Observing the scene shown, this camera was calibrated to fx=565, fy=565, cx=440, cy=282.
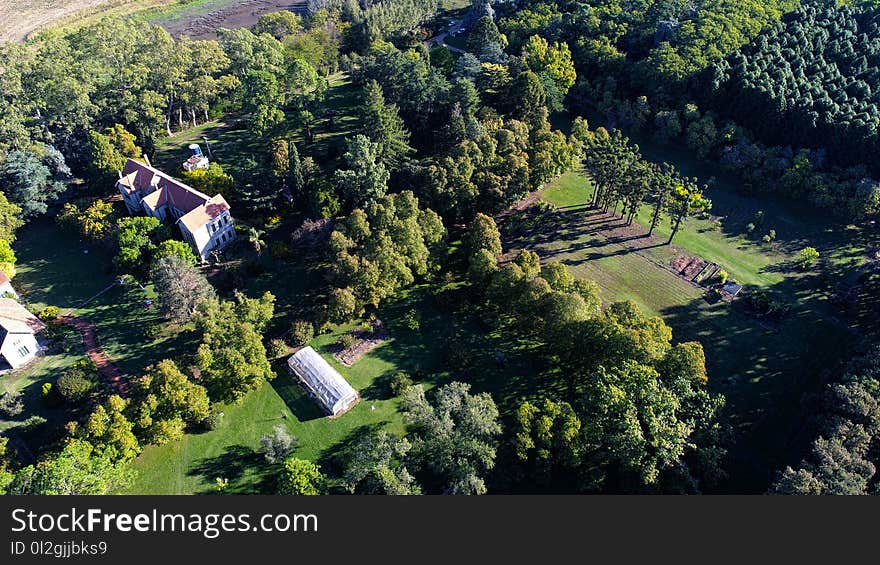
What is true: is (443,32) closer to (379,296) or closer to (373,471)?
(379,296)

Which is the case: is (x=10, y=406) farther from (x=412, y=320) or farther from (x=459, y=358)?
(x=459, y=358)

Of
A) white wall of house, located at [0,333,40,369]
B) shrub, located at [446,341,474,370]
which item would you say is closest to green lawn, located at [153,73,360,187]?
white wall of house, located at [0,333,40,369]

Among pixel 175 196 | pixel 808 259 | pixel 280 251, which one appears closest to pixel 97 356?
pixel 175 196

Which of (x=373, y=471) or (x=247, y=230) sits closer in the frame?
(x=373, y=471)

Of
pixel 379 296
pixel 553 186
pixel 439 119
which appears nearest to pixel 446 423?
pixel 379 296

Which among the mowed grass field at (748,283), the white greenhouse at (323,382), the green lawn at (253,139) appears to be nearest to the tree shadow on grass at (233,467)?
the white greenhouse at (323,382)

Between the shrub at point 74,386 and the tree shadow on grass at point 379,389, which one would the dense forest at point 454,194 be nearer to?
the shrub at point 74,386

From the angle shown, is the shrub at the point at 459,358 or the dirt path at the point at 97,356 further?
the shrub at the point at 459,358
